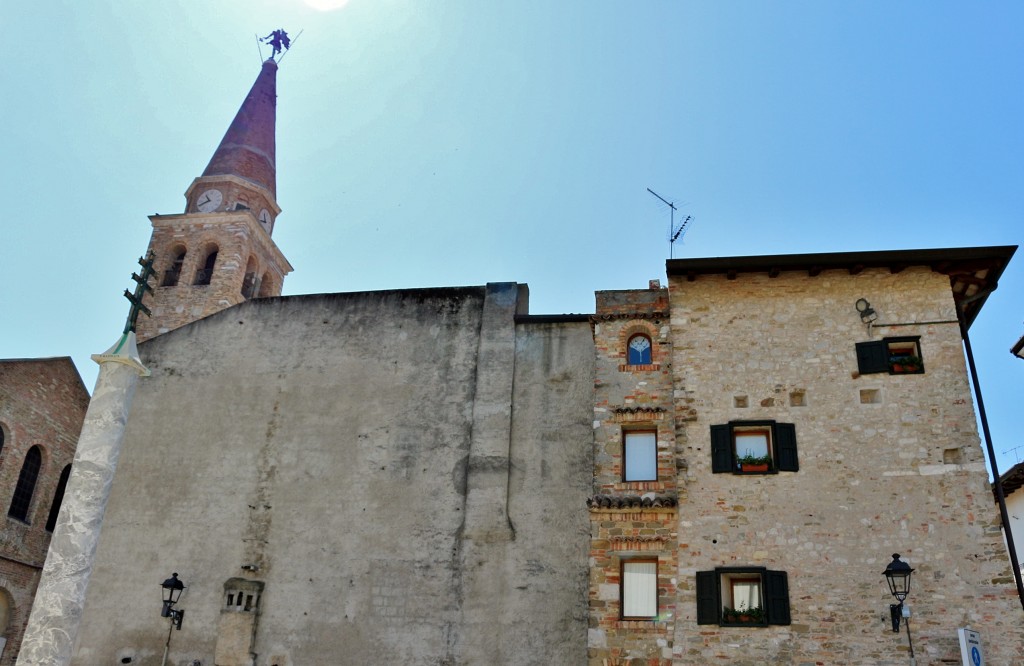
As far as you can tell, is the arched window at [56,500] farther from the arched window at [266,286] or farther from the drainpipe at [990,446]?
the drainpipe at [990,446]

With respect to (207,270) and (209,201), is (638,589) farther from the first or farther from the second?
(209,201)

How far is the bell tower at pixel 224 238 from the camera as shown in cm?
3106

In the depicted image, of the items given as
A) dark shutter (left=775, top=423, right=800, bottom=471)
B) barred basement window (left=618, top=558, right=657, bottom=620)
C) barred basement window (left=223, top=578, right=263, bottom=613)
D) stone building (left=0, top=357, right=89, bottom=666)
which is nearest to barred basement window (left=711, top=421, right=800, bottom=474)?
dark shutter (left=775, top=423, right=800, bottom=471)

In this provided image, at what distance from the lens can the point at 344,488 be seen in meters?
20.7

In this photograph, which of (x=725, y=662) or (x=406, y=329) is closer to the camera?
(x=725, y=662)

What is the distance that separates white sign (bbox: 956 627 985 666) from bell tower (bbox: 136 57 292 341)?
24037mm

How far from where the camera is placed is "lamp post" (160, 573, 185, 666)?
18.7m

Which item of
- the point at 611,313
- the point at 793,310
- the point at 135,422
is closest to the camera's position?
→ the point at 793,310

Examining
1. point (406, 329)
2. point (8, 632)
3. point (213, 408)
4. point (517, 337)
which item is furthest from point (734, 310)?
point (8, 632)

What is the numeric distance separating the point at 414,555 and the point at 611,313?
6.71 metres

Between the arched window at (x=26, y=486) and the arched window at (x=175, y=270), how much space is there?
28.9ft

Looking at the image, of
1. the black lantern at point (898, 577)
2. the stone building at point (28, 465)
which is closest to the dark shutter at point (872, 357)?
the black lantern at point (898, 577)

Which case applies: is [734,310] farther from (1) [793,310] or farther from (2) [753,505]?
(2) [753,505]

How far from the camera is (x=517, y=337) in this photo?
21.6 meters
